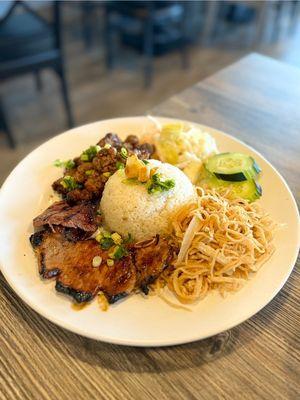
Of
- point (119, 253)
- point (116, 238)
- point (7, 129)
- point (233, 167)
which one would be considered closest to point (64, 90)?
point (7, 129)

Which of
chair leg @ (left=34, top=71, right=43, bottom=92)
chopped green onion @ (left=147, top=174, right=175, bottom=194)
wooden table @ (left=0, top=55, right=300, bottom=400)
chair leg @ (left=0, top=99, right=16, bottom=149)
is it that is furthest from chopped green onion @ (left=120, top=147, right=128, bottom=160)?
chair leg @ (left=34, top=71, right=43, bottom=92)

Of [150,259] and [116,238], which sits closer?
[150,259]

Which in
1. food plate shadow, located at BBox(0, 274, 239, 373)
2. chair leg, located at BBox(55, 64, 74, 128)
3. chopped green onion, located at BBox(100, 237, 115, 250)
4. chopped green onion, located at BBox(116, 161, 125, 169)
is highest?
chopped green onion, located at BBox(116, 161, 125, 169)

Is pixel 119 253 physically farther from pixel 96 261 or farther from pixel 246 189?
pixel 246 189

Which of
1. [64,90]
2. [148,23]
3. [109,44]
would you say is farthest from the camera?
[109,44]

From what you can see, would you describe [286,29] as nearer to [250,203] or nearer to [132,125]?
[132,125]

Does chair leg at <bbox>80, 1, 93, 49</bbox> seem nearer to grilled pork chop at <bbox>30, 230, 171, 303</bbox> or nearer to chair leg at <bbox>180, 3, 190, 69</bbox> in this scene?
chair leg at <bbox>180, 3, 190, 69</bbox>

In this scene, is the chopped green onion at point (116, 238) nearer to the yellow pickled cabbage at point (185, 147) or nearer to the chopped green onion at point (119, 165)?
the chopped green onion at point (119, 165)

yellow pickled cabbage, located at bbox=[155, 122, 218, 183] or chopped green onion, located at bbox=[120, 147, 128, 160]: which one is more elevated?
chopped green onion, located at bbox=[120, 147, 128, 160]
